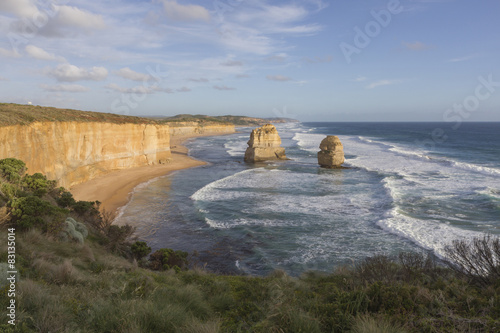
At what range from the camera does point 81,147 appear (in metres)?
29.3

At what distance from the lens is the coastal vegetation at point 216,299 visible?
15.3 feet

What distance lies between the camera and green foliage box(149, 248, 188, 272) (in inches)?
474

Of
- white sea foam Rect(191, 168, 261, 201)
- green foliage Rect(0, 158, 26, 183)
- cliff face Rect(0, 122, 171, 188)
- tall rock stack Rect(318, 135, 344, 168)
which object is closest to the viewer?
green foliage Rect(0, 158, 26, 183)

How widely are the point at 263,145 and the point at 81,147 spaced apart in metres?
25.5

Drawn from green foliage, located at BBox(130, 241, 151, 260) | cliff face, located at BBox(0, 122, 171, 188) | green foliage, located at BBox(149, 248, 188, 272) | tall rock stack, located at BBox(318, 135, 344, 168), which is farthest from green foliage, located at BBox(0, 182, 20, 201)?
tall rock stack, located at BBox(318, 135, 344, 168)

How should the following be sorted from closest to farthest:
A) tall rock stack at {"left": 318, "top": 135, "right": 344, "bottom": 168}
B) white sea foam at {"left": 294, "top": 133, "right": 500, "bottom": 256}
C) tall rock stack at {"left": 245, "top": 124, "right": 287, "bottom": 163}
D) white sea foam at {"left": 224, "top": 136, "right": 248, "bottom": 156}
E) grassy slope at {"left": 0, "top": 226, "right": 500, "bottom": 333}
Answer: grassy slope at {"left": 0, "top": 226, "right": 500, "bottom": 333}
white sea foam at {"left": 294, "top": 133, "right": 500, "bottom": 256}
tall rock stack at {"left": 318, "top": 135, "right": 344, "bottom": 168}
tall rock stack at {"left": 245, "top": 124, "right": 287, "bottom": 163}
white sea foam at {"left": 224, "top": 136, "right": 248, "bottom": 156}

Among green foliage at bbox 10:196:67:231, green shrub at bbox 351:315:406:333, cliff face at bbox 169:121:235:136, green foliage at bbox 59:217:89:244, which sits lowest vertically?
green foliage at bbox 59:217:89:244

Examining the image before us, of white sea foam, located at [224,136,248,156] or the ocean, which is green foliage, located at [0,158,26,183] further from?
white sea foam, located at [224,136,248,156]

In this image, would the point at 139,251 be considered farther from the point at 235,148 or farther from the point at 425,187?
the point at 235,148

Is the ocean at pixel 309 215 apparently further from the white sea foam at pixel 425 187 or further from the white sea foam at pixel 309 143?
the white sea foam at pixel 309 143

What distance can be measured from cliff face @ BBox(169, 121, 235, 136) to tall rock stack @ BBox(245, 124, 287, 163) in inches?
2481

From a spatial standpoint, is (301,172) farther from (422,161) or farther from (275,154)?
(422,161)


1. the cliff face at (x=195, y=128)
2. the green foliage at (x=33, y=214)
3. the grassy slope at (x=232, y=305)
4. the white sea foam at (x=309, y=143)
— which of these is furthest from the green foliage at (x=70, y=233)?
the cliff face at (x=195, y=128)

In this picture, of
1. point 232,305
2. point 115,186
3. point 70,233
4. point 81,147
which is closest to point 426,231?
point 232,305
